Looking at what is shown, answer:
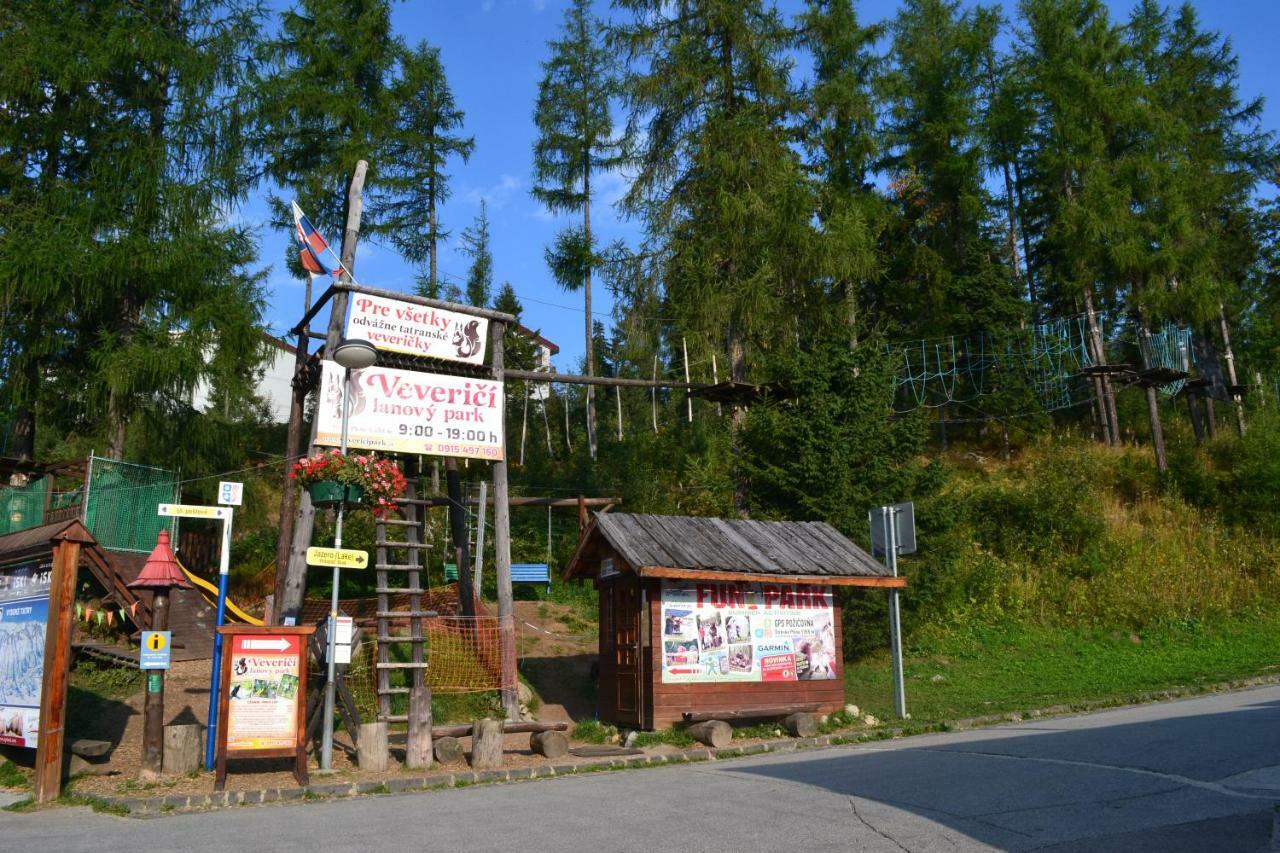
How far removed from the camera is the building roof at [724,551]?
1388 cm

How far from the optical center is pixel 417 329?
1506cm

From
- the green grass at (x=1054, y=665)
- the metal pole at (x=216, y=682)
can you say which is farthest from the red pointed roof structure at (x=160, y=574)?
the green grass at (x=1054, y=665)

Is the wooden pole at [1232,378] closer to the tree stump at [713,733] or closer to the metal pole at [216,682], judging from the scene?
the tree stump at [713,733]

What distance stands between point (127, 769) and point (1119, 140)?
1296 inches

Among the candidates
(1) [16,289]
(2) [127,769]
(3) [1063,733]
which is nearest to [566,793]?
(2) [127,769]

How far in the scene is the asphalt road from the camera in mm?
6754

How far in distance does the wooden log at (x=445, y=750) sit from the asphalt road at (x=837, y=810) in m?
1.53

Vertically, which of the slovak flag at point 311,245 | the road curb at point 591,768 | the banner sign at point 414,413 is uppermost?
the slovak flag at point 311,245

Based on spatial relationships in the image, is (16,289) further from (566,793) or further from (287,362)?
(287,362)

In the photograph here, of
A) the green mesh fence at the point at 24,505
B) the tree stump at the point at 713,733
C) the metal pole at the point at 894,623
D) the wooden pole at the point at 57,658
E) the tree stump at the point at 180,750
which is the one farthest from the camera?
the green mesh fence at the point at 24,505

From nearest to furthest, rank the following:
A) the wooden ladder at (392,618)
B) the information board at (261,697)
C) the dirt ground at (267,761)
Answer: the information board at (261,697) < the dirt ground at (267,761) < the wooden ladder at (392,618)

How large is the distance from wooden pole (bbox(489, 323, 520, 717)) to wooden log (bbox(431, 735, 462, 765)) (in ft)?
6.79

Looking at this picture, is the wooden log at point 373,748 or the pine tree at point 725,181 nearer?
the wooden log at point 373,748

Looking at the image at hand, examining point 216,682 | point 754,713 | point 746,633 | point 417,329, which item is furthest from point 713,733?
point 417,329
